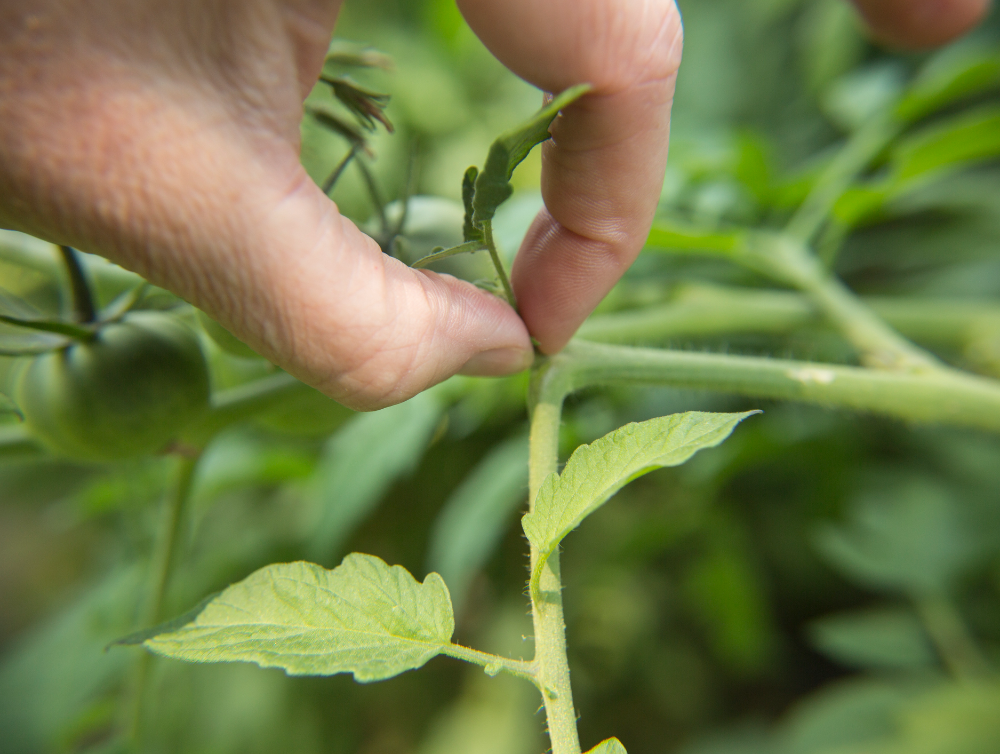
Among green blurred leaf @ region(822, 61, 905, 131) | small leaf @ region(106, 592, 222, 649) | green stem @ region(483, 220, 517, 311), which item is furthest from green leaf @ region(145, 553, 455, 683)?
green blurred leaf @ region(822, 61, 905, 131)

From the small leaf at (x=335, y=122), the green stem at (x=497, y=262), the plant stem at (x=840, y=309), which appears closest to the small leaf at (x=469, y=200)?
the green stem at (x=497, y=262)

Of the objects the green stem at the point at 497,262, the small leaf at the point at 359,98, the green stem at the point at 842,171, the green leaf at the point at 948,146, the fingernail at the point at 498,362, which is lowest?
the fingernail at the point at 498,362

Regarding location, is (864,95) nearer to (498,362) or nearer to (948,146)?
(948,146)

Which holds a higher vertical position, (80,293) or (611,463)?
(80,293)

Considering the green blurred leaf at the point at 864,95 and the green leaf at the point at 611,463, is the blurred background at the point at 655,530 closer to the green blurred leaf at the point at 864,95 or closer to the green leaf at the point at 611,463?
the green blurred leaf at the point at 864,95

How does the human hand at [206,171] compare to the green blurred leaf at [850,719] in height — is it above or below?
above

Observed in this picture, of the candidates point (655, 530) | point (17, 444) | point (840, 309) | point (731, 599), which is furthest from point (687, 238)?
point (17, 444)
